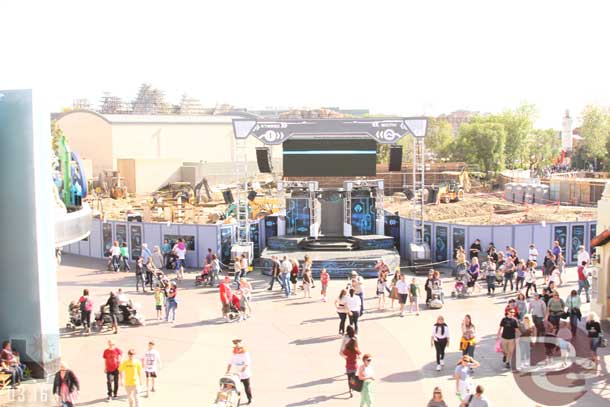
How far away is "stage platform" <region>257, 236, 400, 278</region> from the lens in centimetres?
2383

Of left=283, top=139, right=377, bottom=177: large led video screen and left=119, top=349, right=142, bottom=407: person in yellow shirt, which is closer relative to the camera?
left=119, top=349, right=142, bottom=407: person in yellow shirt

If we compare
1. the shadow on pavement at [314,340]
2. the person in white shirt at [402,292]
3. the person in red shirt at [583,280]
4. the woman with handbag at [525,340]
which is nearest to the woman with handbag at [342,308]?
the shadow on pavement at [314,340]

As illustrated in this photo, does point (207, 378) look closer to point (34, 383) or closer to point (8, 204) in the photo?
point (34, 383)

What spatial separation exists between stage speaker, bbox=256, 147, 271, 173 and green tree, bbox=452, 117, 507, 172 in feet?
152

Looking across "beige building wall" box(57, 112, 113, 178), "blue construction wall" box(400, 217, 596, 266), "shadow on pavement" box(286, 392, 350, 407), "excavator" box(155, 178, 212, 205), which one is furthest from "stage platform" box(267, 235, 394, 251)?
"beige building wall" box(57, 112, 113, 178)

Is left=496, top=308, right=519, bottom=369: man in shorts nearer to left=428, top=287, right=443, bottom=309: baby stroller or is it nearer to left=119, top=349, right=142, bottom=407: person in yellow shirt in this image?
left=428, top=287, right=443, bottom=309: baby stroller

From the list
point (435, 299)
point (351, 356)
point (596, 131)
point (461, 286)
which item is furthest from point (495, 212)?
point (596, 131)

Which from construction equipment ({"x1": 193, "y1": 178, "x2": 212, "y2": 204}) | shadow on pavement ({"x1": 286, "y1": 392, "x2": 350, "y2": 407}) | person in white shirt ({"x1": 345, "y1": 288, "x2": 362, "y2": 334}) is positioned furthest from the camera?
construction equipment ({"x1": 193, "y1": 178, "x2": 212, "y2": 204})

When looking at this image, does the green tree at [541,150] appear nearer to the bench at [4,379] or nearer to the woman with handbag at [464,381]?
the woman with handbag at [464,381]

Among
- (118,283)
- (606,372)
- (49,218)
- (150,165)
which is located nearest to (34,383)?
(49,218)

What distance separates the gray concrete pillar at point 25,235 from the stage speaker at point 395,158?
1639 centimetres

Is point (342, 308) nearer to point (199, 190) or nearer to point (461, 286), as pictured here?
point (461, 286)

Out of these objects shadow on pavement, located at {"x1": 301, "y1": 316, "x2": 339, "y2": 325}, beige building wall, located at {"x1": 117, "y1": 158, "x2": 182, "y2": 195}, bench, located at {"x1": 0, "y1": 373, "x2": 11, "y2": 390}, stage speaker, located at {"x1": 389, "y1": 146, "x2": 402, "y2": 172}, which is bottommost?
shadow on pavement, located at {"x1": 301, "y1": 316, "x2": 339, "y2": 325}

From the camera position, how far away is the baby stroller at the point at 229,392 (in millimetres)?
10734
